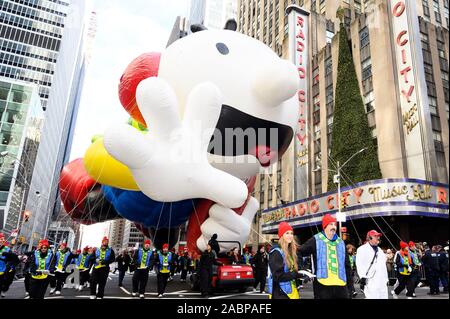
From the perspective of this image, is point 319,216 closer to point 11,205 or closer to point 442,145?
point 442,145

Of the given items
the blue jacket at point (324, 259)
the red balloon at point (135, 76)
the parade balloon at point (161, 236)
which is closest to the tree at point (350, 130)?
the parade balloon at point (161, 236)

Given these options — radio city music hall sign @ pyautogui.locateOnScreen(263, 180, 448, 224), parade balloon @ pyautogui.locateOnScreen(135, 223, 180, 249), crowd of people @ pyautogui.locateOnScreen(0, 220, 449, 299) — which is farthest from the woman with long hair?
radio city music hall sign @ pyautogui.locateOnScreen(263, 180, 448, 224)

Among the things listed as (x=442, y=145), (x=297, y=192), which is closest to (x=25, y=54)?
(x=297, y=192)

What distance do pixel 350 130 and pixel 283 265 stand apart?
76.7 ft

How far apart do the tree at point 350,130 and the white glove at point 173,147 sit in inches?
745

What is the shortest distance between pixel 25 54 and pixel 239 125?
253 ft

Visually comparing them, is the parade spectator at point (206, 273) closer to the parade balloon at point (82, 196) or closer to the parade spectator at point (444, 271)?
the parade balloon at point (82, 196)

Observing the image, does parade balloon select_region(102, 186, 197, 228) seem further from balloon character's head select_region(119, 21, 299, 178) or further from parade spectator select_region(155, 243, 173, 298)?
balloon character's head select_region(119, 21, 299, 178)

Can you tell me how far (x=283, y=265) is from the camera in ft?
13.1

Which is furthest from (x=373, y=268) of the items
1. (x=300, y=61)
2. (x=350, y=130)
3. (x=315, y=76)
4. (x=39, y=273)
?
(x=315, y=76)

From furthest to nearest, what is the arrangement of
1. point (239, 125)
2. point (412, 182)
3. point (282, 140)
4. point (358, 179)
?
point (358, 179) < point (412, 182) < point (282, 140) < point (239, 125)

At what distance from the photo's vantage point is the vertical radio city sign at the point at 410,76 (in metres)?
20.4

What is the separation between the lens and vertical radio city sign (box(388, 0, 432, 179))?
20.4 metres

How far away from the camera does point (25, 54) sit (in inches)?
2751
